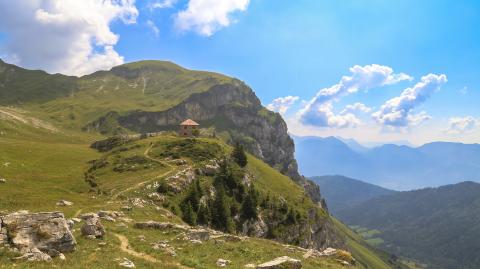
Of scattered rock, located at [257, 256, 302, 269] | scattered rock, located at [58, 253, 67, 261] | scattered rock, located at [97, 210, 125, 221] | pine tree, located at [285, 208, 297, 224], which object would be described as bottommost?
pine tree, located at [285, 208, 297, 224]

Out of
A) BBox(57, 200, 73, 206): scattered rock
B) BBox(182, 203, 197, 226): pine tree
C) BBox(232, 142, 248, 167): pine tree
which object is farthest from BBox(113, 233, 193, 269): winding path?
BBox(232, 142, 248, 167): pine tree

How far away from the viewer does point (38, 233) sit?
2584 cm

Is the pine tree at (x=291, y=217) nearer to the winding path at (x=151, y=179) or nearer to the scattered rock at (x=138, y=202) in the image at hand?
the winding path at (x=151, y=179)

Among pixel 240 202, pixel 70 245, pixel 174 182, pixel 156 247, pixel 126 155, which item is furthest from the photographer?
pixel 126 155

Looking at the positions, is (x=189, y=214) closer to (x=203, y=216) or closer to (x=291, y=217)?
(x=203, y=216)

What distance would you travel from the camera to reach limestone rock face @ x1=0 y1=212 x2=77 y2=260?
24.9 metres

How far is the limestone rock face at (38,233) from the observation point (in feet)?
81.6

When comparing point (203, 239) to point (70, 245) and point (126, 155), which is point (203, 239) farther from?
point (126, 155)

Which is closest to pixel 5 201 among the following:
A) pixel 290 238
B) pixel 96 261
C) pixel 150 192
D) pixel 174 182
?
pixel 150 192

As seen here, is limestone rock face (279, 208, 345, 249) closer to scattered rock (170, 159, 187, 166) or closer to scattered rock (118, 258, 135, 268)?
scattered rock (170, 159, 187, 166)

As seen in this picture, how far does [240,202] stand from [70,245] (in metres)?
78.7

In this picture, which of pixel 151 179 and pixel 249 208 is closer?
pixel 151 179

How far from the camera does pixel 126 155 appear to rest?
112 metres

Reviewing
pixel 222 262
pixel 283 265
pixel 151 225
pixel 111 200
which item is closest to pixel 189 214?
pixel 111 200
